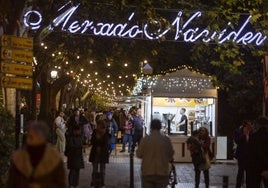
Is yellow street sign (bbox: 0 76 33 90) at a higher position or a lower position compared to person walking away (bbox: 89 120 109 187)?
higher

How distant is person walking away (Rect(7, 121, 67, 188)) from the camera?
265 inches

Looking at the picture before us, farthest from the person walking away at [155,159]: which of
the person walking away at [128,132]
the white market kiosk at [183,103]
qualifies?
the person walking away at [128,132]

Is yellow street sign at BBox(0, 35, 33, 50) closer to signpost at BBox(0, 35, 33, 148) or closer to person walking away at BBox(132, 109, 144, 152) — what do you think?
signpost at BBox(0, 35, 33, 148)

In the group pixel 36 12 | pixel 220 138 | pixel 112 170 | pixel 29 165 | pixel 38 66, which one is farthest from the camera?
pixel 38 66

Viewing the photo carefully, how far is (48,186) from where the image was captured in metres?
6.78

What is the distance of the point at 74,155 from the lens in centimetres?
1473

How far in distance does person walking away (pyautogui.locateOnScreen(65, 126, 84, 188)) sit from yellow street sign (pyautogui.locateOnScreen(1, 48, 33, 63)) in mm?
3107

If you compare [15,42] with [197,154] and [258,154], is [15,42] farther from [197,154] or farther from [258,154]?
[197,154]

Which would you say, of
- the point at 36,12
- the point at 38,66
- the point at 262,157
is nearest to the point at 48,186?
the point at 262,157

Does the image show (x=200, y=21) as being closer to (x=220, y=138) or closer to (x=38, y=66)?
(x=220, y=138)

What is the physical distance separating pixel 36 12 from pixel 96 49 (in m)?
10.0

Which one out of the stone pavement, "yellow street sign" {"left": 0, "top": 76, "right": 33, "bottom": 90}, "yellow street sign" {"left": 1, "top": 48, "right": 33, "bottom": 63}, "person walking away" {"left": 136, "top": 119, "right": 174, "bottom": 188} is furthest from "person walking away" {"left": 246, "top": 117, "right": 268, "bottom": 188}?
the stone pavement

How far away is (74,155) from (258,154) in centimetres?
512

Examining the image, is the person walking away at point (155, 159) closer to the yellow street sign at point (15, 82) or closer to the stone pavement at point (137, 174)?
the yellow street sign at point (15, 82)
